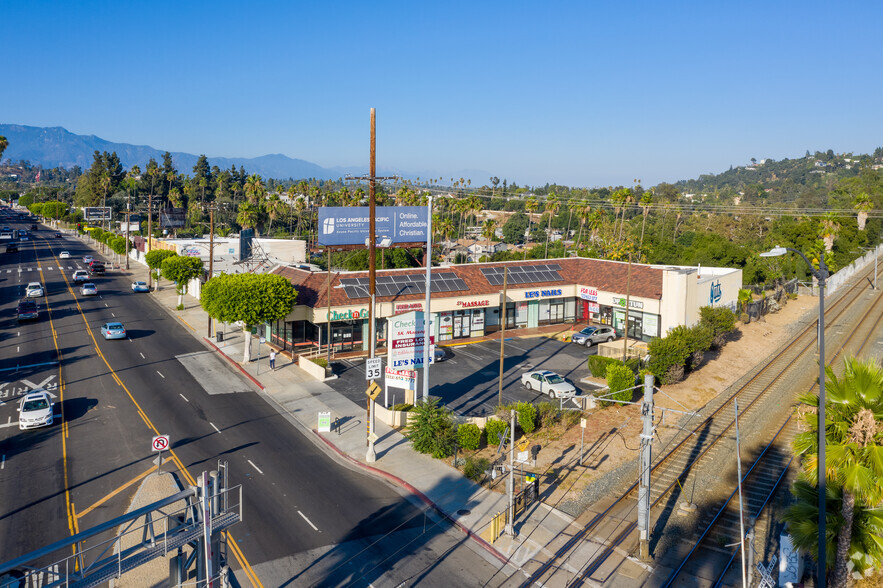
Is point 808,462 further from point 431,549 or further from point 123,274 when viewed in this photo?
point 123,274

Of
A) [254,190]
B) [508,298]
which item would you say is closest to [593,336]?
[508,298]

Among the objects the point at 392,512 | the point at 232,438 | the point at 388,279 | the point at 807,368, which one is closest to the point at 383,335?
the point at 388,279

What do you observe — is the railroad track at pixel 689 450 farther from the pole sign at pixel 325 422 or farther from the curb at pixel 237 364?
the curb at pixel 237 364

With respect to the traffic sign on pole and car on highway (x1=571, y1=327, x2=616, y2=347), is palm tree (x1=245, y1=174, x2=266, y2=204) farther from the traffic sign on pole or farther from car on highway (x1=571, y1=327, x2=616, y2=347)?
the traffic sign on pole

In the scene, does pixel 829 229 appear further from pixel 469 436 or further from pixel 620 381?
pixel 469 436

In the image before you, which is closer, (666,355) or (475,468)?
(475,468)

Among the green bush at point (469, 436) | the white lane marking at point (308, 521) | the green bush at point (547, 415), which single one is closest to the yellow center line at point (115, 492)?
the white lane marking at point (308, 521)
